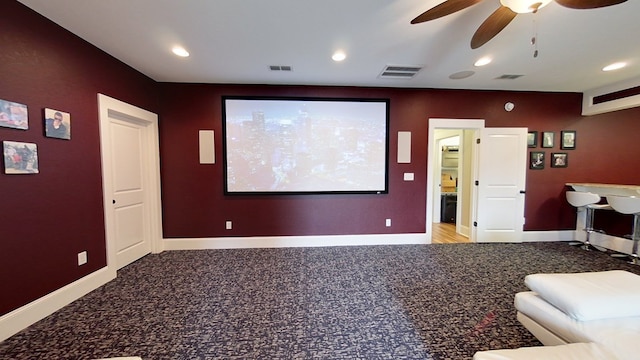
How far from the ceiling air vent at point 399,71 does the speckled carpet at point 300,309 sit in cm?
265

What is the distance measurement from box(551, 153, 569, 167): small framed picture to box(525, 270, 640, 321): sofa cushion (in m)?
3.33

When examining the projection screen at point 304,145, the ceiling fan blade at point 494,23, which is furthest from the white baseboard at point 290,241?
the ceiling fan blade at point 494,23

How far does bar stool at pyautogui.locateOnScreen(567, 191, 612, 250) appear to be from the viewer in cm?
371

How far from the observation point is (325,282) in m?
2.77

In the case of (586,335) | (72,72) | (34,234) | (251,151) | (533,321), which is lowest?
(533,321)

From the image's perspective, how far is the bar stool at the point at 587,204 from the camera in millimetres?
3705

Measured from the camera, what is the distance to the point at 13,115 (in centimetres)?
195

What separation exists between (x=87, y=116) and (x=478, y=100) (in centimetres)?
549

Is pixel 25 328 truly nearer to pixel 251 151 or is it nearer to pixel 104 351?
pixel 104 351

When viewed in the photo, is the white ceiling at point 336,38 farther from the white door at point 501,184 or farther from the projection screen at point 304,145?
the white door at point 501,184

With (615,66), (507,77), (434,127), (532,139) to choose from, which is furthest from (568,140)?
(434,127)

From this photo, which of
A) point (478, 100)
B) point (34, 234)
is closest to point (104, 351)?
point (34, 234)

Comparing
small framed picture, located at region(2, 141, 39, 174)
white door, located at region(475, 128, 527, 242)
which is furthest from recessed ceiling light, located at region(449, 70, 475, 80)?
small framed picture, located at region(2, 141, 39, 174)

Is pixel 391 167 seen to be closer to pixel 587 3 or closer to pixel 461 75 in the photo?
pixel 461 75
